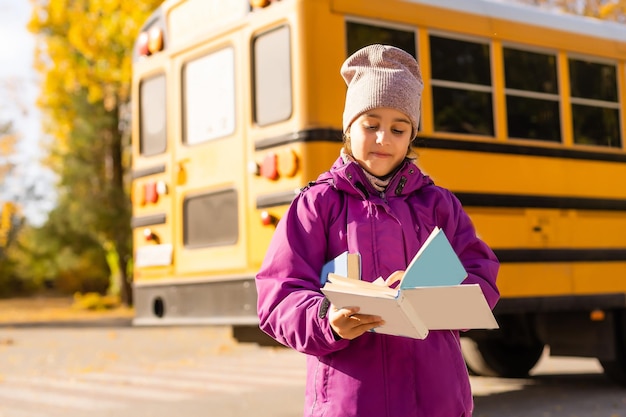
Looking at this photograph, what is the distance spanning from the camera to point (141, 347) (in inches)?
480

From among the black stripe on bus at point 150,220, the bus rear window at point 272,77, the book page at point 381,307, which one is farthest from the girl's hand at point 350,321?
the black stripe on bus at point 150,220

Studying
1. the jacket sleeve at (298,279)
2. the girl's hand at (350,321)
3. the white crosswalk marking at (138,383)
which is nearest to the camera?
the girl's hand at (350,321)

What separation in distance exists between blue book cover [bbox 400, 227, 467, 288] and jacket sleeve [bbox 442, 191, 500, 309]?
317mm

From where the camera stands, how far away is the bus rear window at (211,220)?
230 inches

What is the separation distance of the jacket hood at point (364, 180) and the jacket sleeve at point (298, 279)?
55mm

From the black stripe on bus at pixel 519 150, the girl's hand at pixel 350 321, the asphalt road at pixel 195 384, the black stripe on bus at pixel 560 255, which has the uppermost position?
the black stripe on bus at pixel 519 150

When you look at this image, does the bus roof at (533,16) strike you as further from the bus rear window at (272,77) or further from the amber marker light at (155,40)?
the amber marker light at (155,40)

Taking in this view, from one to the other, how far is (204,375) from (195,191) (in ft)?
10.0

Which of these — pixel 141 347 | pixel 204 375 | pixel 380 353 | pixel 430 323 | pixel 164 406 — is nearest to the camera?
pixel 430 323

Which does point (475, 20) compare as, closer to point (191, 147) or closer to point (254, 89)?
point (254, 89)

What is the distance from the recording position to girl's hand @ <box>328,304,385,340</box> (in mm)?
1819

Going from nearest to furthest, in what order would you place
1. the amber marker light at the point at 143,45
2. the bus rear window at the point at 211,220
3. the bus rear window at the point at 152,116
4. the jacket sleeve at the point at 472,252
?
1. the jacket sleeve at the point at 472,252
2. the bus rear window at the point at 211,220
3. the bus rear window at the point at 152,116
4. the amber marker light at the point at 143,45

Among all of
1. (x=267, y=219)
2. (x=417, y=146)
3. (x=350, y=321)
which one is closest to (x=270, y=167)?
(x=267, y=219)

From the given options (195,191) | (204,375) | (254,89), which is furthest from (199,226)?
(204,375)
